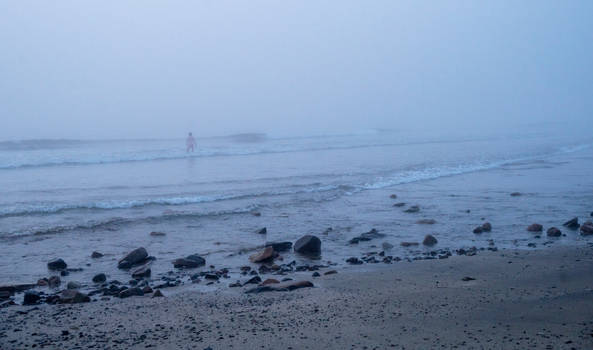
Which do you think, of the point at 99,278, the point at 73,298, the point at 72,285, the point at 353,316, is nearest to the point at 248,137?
the point at 99,278

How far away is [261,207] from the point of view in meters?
15.0

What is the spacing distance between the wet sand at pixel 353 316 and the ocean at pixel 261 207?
2.16 metres

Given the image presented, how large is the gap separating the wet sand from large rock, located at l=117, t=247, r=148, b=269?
2185 mm

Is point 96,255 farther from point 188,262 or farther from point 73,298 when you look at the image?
A: point 73,298

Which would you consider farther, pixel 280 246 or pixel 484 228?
pixel 484 228

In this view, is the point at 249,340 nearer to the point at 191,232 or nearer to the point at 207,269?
the point at 207,269

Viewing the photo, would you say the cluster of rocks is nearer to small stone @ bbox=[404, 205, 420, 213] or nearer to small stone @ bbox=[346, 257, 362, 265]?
small stone @ bbox=[404, 205, 420, 213]

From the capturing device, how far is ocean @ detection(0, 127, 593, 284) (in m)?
10.4

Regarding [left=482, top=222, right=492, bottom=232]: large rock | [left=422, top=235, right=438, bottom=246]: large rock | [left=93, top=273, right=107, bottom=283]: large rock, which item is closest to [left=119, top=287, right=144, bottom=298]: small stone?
[left=93, top=273, right=107, bottom=283]: large rock

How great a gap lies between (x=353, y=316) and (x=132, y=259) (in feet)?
16.0

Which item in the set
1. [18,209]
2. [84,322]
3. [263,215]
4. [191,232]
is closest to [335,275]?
[84,322]

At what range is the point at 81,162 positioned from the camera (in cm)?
3112

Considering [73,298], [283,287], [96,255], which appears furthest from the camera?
[96,255]

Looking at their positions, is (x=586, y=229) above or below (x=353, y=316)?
below
